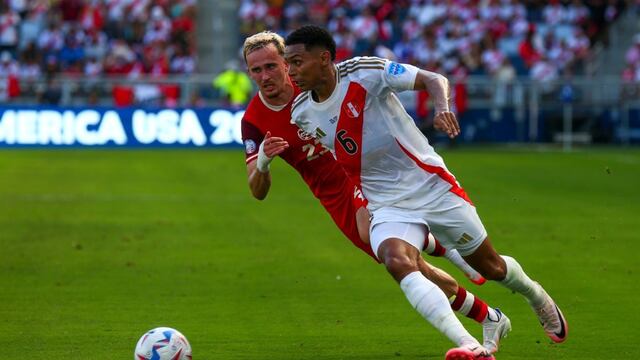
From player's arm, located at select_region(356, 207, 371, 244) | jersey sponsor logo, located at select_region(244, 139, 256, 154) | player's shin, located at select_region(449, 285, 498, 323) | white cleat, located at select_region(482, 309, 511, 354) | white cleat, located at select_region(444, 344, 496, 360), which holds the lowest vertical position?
white cleat, located at select_region(482, 309, 511, 354)

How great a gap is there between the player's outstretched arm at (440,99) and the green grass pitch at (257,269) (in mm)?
1874

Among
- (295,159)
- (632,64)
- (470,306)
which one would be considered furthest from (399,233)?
(632,64)

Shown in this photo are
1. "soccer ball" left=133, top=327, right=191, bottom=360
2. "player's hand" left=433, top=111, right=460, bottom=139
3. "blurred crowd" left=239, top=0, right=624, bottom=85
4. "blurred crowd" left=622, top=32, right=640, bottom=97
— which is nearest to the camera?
"player's hand" left=433, top=111, right=460, bottom=139

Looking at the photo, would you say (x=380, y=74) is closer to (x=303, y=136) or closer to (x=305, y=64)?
(x=305, y=64)

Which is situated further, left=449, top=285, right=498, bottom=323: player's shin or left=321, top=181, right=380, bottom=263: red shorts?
left=321, top=181, right=380, bottom=263: red shorts

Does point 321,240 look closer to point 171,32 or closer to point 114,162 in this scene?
point 114,162

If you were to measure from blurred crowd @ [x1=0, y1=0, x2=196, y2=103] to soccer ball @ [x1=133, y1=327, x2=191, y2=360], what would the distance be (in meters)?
27.6

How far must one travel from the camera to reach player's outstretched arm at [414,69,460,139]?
744 cm

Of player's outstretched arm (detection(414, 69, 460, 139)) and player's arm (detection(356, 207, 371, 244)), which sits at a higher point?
player's outstretched arm (detection(414, 69, 460, 139))

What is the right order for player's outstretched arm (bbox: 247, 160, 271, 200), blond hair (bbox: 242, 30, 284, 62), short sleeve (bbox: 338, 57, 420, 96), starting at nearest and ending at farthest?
short sleeve (bbox: 338, 57, 420, 96), player's outstretched arm (bbox: 247, 160, 271, 200), blond hair (bbox: 242, 30, 284, 62)

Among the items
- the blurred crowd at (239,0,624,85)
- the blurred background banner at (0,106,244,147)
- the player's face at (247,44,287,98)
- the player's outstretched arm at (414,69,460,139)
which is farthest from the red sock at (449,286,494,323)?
the blurred crowd at (239,0,624,85)

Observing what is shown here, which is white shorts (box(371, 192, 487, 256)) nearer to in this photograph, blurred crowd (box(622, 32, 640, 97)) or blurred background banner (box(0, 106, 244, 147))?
blurred background banner (box(0, 106, 244, 147))

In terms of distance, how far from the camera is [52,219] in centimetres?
1728

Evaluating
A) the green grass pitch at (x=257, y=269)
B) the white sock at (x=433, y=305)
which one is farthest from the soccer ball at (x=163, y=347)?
the white sock at (x=433, y=305)
